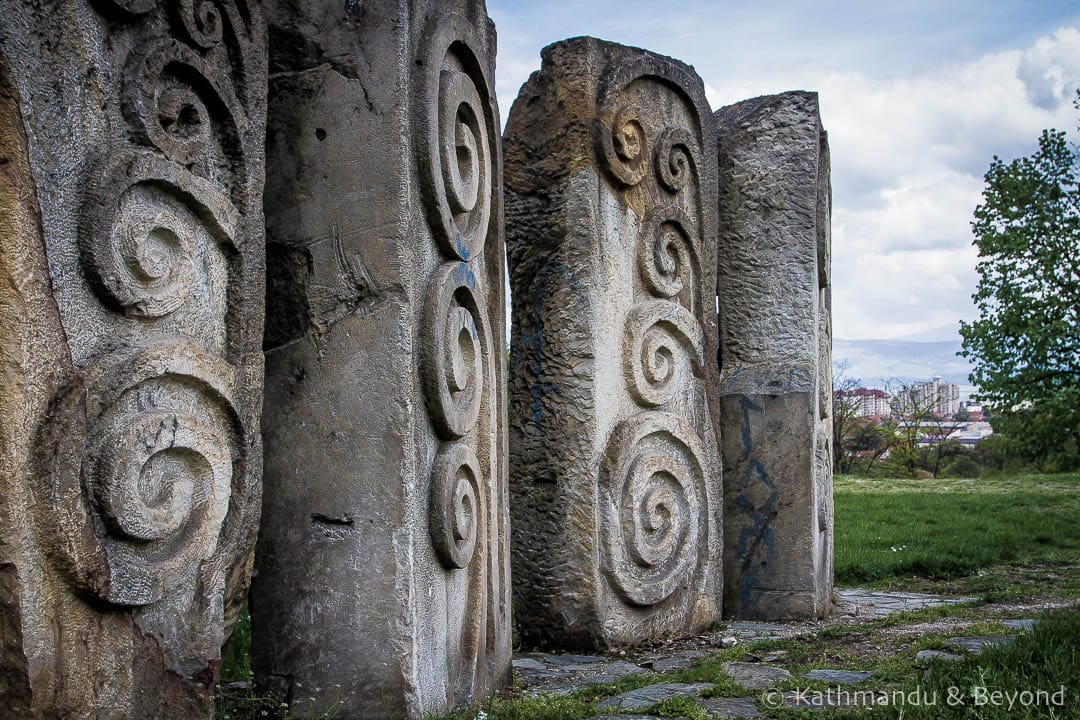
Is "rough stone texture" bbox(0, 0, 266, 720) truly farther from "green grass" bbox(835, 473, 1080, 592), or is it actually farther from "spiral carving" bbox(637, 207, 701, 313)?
"green grass" bbox(835, 473, 1080, 592)

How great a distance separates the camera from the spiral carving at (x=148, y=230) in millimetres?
2469

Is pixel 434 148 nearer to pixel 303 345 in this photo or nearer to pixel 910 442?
pixel 303 345

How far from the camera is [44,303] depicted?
2.34m

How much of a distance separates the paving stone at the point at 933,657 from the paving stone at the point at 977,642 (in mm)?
64

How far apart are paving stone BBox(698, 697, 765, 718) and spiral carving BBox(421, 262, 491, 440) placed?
4.03 feet

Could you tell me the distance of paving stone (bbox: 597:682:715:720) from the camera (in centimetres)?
371

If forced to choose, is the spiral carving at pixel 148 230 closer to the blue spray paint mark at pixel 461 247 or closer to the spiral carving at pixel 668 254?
the blue spray paint mark at pixel 461 247

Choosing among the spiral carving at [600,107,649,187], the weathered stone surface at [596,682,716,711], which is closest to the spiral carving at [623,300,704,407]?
the spiral carving at [600,107,649,187]

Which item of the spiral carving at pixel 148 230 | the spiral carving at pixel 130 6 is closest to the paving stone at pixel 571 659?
the spiral carving at pixel 148 230

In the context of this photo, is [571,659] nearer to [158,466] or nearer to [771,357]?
[771,357]

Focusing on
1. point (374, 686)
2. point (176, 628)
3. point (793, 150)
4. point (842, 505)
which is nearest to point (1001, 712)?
point (374, 686)

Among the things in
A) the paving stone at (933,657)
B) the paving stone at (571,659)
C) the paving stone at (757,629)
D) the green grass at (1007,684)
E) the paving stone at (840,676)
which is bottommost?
the paving stone at (757,629)

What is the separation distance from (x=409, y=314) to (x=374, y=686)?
111 centimetres

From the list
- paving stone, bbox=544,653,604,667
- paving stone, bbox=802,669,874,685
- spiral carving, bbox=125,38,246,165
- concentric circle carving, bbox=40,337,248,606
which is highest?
spiral carving, bbox=125,38,246,165
